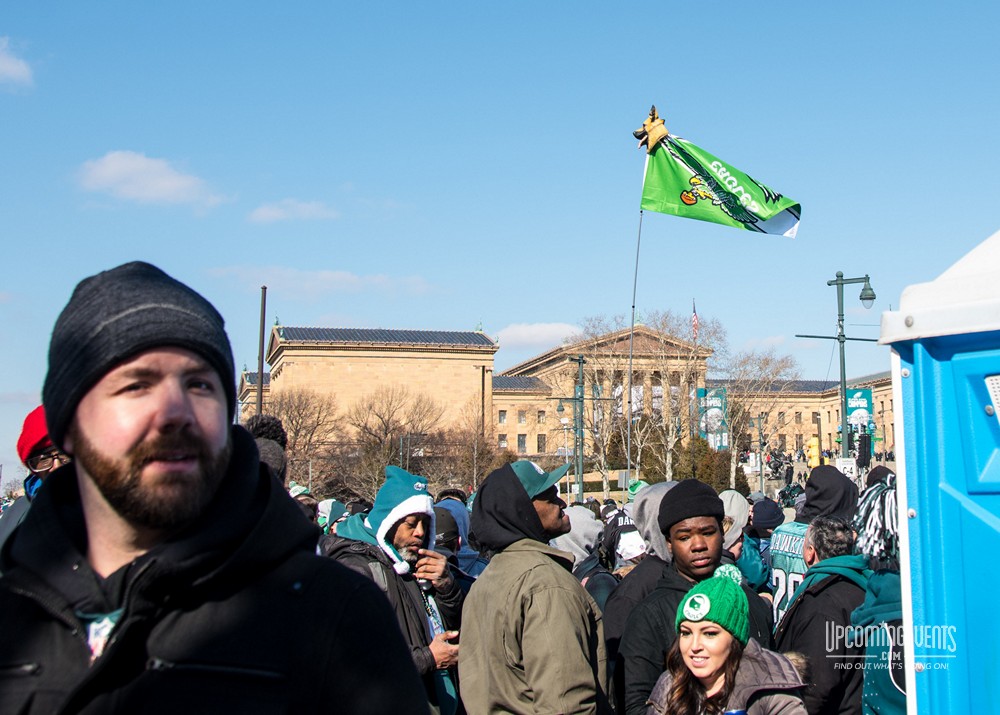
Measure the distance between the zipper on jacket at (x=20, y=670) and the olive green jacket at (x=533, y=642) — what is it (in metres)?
2.67

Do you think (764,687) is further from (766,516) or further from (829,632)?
(766,516)

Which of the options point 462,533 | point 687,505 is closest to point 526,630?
point 687,505

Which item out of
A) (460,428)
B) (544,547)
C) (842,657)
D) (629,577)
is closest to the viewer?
(544,547)

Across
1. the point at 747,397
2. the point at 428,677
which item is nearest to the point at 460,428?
the point at 747,397

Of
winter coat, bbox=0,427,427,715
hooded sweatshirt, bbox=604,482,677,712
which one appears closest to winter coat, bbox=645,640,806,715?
hooded sweatshirt, bbox=604,482,677,712

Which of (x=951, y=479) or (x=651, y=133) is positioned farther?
(x=651, y=133)

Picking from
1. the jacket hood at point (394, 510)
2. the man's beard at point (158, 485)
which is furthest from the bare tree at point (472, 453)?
the man's beard at point (158, 485)

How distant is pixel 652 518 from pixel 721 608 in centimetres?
211

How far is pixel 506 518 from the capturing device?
4.89m

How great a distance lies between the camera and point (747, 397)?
68.6m

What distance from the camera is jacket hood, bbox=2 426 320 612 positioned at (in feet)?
6.10

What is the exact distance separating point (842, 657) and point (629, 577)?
5.15 feet

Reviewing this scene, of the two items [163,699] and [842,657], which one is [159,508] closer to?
[163,699]

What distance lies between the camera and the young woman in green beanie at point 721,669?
4137mm
